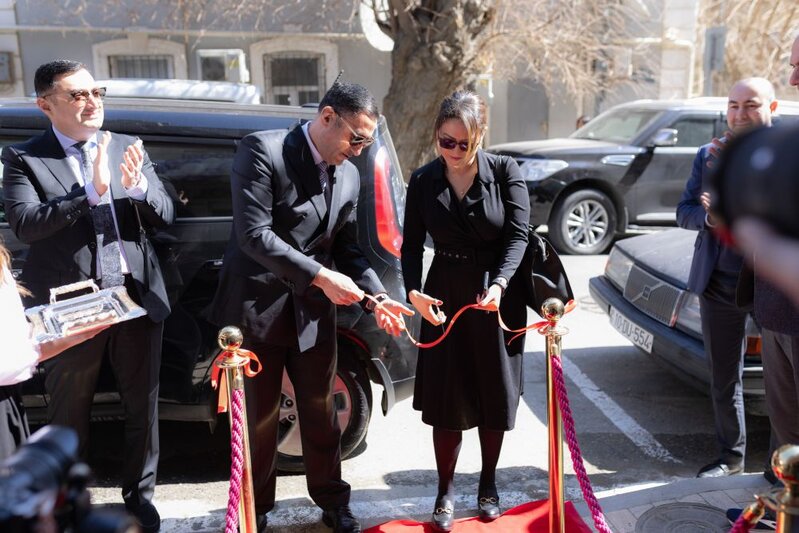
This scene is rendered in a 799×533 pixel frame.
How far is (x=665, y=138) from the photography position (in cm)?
1007

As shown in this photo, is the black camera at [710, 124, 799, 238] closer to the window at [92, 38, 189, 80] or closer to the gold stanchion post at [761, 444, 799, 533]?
the gold stanchion post at [761, 444, 799, 533]

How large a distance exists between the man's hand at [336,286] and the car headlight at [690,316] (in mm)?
2390

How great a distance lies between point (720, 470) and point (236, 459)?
98.0 inches

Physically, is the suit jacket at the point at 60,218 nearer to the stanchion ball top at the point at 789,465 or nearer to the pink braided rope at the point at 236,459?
the pink braided rope at the point at 236,459

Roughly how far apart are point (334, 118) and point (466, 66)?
7.84 m

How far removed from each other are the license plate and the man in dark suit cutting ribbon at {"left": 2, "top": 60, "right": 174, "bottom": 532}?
294 cm

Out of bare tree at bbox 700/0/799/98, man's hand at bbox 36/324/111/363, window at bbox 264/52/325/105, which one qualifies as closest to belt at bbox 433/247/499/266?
man's hand at bbox 36/324/111/363

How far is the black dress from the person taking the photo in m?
3.32

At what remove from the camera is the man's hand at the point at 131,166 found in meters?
3.05

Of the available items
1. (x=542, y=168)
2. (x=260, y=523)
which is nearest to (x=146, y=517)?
(x=260, y=523)

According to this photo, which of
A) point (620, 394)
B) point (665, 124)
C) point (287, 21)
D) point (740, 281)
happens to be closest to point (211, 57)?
point (287, 21)

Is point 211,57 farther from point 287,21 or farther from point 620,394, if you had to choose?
point 620,394

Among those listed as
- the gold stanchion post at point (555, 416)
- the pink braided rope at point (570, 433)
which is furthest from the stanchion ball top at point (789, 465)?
the gold stanchion post at point (555, 416)

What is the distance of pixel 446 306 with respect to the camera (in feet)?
11.2
